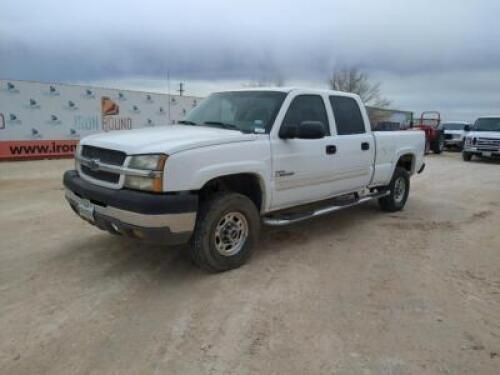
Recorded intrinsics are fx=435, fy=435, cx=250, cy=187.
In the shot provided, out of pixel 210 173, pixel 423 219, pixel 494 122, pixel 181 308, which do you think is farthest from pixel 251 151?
pixel 494 122

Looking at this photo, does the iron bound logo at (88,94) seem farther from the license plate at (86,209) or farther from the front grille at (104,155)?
the license plate at (86,209)

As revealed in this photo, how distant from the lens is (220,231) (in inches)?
171

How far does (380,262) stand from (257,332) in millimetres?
2118

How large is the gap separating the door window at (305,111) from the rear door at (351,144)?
23cm

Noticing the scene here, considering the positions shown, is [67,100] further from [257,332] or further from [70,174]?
[257,332]

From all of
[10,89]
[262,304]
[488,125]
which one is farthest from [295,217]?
[488,125]

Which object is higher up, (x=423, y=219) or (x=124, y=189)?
(x=124, y=189)

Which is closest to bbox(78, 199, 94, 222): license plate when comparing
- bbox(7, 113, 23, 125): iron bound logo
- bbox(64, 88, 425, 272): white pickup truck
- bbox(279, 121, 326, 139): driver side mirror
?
bbox(64, 88, 425, 272): white pickup truck

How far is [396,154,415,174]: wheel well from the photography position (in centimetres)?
758

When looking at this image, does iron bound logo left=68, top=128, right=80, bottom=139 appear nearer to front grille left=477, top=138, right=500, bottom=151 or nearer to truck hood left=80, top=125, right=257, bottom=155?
truck hood left=80, top=125, right=257, bottom=155

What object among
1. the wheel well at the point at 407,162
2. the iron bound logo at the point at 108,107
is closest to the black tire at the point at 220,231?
the wheel well at the point at 407,162

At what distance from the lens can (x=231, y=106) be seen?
528cm

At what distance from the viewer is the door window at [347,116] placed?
18.8 ft

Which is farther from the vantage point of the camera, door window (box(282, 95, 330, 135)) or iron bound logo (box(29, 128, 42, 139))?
iron bound logo (box(29, 128, 42, 139))
